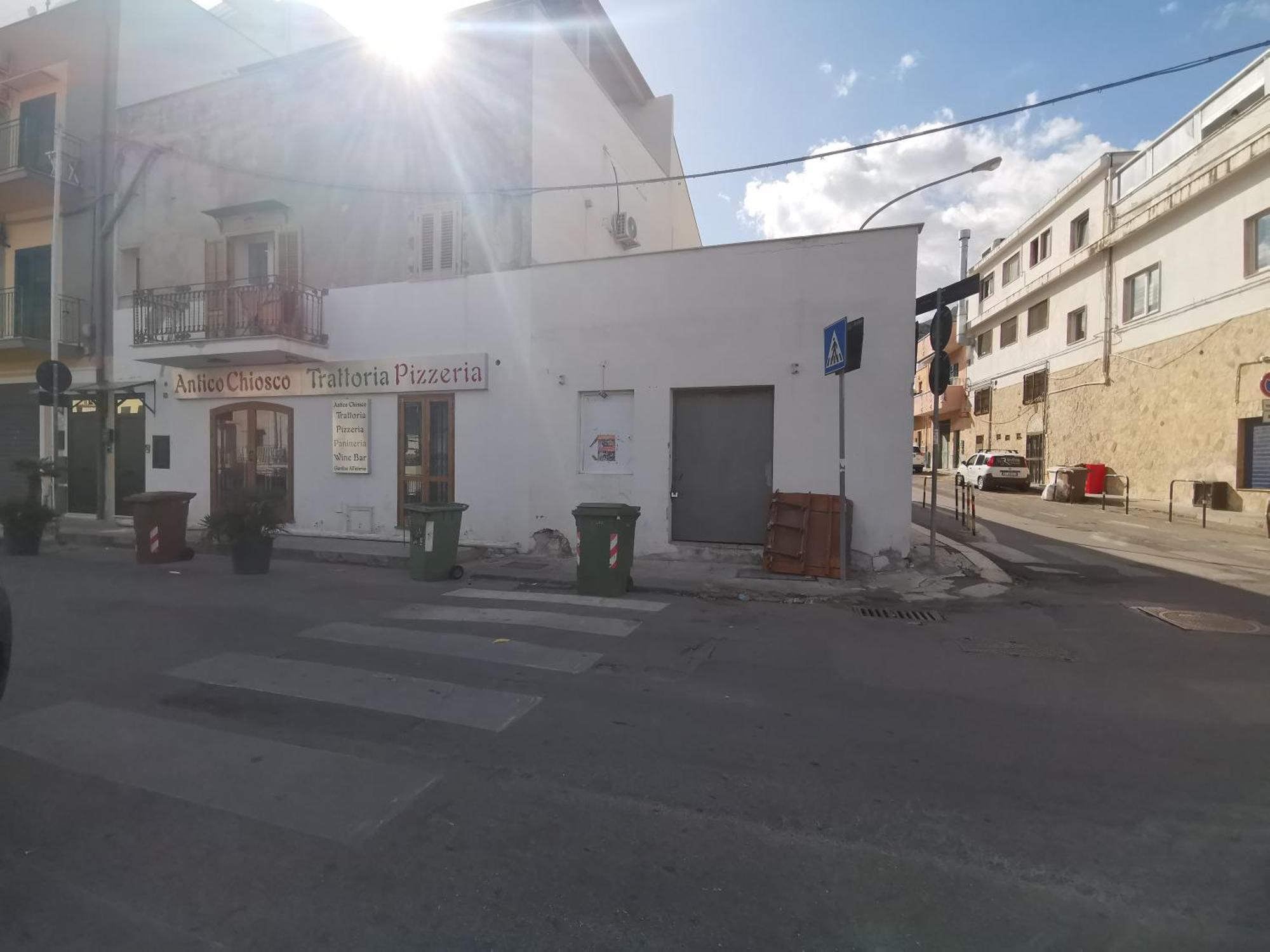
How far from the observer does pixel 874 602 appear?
8141 millimetres

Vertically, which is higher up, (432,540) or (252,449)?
(252,449)

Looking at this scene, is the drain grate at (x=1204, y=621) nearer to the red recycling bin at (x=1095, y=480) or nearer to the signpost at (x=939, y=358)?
the signpost at (x=939, y=358)

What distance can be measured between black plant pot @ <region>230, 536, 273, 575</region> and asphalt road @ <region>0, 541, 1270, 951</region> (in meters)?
3.16

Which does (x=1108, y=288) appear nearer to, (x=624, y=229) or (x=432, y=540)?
(x=624, y=229)

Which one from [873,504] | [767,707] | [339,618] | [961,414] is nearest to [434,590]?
[339,618]

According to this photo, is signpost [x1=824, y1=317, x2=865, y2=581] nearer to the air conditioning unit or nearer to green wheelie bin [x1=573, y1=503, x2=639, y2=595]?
green wheelie bin [x1=573, y1=503, x2=639, y2=595]

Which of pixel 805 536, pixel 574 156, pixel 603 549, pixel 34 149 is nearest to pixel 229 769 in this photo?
pixel 603 549

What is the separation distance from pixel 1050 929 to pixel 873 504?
25.5 feet

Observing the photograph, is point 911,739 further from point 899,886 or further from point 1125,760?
point 899,886

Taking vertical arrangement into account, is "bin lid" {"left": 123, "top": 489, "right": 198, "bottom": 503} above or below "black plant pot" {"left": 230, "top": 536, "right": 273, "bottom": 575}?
above

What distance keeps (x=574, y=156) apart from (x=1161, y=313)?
19328 mm

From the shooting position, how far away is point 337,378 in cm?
1289

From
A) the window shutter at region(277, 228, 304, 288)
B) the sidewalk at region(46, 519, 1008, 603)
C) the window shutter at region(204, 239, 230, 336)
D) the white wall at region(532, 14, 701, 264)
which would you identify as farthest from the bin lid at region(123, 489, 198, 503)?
the white wall at region(532, 14, 701, 264)

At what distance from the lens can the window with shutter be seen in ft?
39.8
